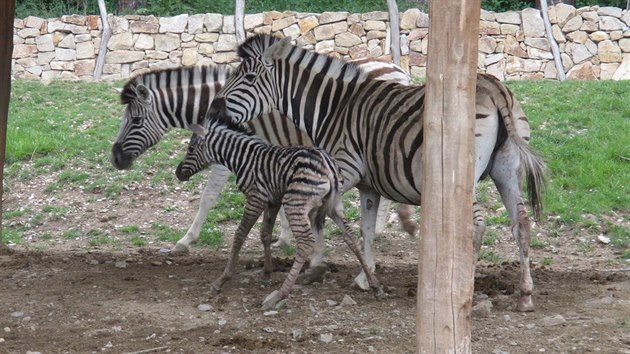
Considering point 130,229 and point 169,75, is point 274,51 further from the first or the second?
point 130,229

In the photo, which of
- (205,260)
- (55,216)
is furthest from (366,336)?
(55,216)

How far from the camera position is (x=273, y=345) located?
592 cm

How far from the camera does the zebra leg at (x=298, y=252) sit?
268 inches

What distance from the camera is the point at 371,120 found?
7410 mm

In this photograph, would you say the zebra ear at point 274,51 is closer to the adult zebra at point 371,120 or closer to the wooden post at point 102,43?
the adult zebra at point 371,120

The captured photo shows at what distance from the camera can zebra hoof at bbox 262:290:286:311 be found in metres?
6.79

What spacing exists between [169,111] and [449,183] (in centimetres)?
480

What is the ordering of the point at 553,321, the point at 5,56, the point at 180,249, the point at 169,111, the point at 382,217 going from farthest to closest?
the point at 382,217 → the point at 180,249 → the point at 169,111 → the point at 5,56 → the point at 553,321

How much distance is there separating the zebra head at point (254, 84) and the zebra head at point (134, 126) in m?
1.06

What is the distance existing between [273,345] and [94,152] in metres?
7.26

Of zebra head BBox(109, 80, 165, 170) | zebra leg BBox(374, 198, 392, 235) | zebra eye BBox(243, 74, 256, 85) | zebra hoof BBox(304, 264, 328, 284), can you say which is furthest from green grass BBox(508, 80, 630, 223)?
zebra head BBox(109, 80, 165, 170)

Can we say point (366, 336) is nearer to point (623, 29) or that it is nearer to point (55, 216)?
point (55, 216)

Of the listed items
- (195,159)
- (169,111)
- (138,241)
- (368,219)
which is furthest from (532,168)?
(138,241)

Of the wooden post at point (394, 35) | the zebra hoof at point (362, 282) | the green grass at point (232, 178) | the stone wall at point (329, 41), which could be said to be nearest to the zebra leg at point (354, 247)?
the zebra hoof at point (362, 282)
